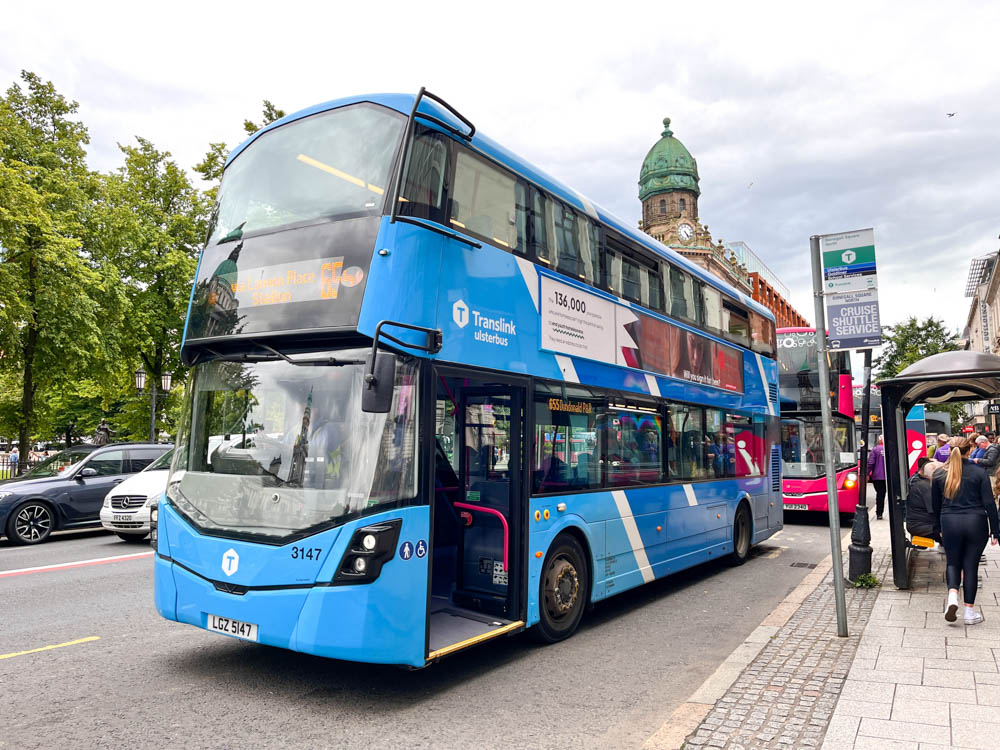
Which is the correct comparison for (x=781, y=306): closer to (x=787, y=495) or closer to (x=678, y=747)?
(x=787, y=495)

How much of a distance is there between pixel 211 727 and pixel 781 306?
10498 cm

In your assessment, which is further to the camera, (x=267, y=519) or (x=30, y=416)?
(x=30, y=416)

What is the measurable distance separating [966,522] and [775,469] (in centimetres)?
624

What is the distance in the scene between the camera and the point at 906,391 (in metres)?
9.37

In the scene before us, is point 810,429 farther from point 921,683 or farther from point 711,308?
point 921,683

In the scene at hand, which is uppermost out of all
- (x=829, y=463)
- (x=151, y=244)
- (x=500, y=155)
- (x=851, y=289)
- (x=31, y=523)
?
(x=151, y=244)

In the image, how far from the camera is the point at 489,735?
178 inches

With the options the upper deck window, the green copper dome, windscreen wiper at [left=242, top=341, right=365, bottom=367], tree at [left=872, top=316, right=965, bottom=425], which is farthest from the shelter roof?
the green copper dome

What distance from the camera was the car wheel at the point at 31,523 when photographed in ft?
42.0

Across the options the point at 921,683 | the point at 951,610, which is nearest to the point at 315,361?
the point at 921,683

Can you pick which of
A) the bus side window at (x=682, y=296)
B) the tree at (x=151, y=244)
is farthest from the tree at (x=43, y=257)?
the bus side window at (x=682, y=296)

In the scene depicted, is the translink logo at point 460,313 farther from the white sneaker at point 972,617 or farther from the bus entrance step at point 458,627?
the white sneaker at point 972,617

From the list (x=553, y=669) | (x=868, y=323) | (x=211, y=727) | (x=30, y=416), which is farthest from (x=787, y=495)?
(x=30, y=416)

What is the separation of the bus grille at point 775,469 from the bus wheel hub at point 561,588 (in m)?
7.34
